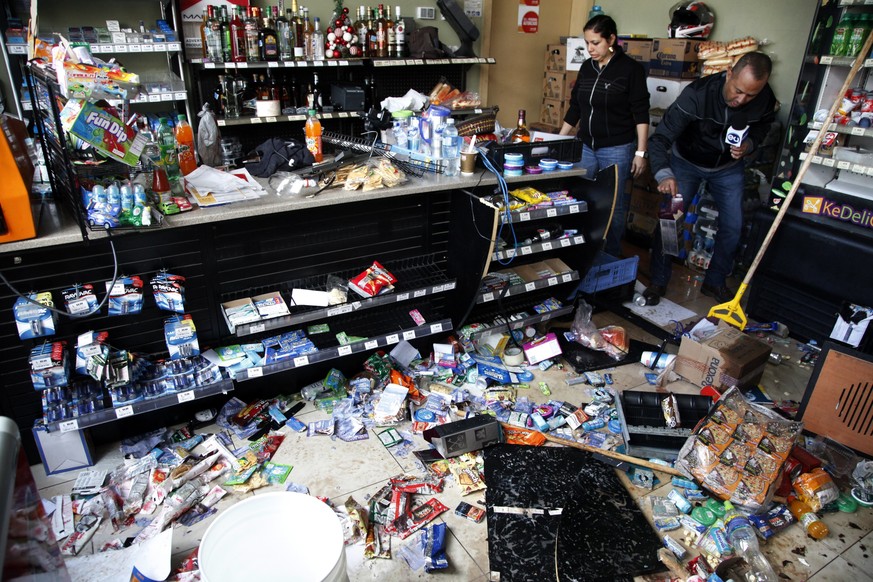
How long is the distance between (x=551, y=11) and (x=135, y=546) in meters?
7.11

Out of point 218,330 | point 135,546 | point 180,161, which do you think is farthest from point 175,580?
point 180,161

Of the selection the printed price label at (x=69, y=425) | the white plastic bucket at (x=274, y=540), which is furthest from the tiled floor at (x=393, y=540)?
the white plastic bucket at (x=274, y=540)

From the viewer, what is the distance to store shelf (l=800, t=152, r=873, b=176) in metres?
3.79

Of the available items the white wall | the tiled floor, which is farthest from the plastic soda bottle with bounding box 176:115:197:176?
the white wall

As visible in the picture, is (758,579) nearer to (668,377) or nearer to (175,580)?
(668,377)

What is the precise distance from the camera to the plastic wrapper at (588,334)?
4117mm

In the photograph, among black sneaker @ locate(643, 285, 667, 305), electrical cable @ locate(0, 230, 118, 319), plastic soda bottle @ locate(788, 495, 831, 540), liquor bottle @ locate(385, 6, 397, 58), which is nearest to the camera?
electrical cable @ locate(0, 230, 118, 319)

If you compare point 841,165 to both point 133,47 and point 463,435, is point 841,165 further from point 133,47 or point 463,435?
point 133,47

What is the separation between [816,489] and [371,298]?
8.18 ft

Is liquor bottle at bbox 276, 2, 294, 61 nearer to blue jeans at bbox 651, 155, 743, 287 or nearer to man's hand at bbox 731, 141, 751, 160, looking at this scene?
blue jeans at bbox 651, 155, 743, 287

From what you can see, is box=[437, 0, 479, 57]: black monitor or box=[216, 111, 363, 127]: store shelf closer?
box=[216, 111, 363, 127]: store shelf

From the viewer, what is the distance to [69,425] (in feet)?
8.96

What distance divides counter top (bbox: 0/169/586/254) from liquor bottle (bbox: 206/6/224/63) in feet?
7.37

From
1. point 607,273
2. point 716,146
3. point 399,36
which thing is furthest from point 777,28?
point 399,36
